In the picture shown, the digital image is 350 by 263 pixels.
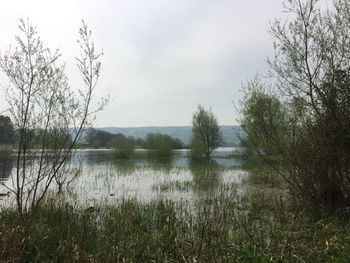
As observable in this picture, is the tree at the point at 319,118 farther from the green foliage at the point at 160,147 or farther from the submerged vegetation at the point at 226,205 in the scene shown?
the green foliage at the point at 160,147

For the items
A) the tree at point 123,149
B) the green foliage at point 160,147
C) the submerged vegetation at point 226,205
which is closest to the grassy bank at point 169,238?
the submerged vegetation at point 226,205

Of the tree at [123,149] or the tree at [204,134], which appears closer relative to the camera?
the tree at [123,149]

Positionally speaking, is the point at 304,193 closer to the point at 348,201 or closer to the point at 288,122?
the point at 348,201

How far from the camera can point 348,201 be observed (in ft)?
31.7

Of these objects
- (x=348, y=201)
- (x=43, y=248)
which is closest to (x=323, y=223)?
(x=348, y=201)

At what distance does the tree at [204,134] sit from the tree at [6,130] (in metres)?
44.0

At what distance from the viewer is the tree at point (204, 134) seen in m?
53.2

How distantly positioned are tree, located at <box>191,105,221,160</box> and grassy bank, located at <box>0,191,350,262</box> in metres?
43.4

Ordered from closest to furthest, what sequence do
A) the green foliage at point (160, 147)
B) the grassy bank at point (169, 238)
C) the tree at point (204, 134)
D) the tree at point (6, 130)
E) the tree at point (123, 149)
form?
1. the grassy bank at point (169, 238)
2. the tree at point (6, 130)
3. the tree at point (123, 149)
4. the green foliage at point (160, 147)
5. the tree at point (204, 134)

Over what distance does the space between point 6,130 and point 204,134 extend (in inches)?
1835

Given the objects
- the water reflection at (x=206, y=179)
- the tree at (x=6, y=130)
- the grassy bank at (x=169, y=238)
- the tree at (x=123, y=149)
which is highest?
the tree at (x=6, y=130)

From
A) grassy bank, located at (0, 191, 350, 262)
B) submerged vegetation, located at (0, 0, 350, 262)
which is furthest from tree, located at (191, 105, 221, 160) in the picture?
grassy bank, located at (0, 191, 350, 262)

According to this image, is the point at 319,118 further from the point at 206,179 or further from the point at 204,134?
the point at 204,134

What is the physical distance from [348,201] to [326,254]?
389 centimetres
